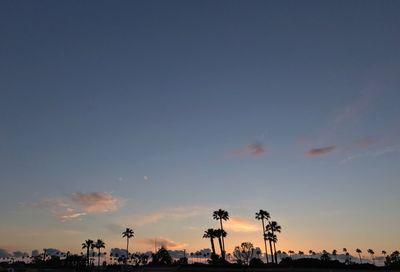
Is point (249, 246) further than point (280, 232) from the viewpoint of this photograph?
Yes

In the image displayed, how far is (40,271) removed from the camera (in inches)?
4326

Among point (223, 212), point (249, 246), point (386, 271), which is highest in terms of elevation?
point (223, 212)

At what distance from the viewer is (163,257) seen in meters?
171

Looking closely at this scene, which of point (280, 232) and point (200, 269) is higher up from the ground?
point (280, 232)

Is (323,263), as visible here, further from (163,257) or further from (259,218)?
(163,257)

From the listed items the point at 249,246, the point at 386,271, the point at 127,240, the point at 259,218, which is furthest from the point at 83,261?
the point at 386,271

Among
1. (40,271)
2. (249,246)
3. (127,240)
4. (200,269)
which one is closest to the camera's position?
(200,269)

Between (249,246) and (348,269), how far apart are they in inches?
3792

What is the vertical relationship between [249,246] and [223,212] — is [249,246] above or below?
below

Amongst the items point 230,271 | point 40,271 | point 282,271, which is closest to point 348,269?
point 282,271

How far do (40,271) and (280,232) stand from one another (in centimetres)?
8275

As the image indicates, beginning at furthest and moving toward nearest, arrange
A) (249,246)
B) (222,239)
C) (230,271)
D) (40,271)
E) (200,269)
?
1. (249,246)
2. (222,239)
3. (40,271)
4. (200,269)
5. (230,271)

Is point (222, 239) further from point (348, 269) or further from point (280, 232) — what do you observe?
point (348, 269)

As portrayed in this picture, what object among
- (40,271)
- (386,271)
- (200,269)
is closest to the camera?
(386,271)
